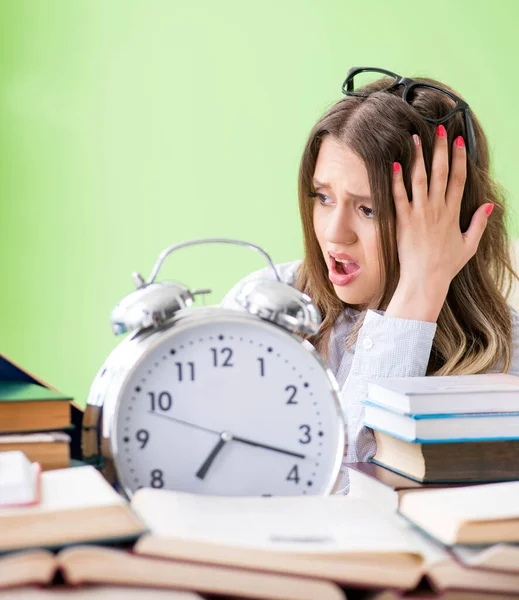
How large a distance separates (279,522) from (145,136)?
3.20 m

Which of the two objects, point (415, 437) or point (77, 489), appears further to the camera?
point (415, 437)

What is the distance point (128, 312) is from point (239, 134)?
3.03 m

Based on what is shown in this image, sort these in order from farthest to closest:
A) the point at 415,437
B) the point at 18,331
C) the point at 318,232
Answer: the point at 18,331 → the point at 318,232 → the point at 415,437

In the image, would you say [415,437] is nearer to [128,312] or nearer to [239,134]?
[128,312]

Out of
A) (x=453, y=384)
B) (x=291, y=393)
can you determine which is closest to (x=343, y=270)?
(x=453, y=384)

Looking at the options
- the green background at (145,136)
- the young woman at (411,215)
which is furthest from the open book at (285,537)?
the green background at (145,136)

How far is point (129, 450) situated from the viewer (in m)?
0.81

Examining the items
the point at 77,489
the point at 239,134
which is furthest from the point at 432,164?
the point at 239,134

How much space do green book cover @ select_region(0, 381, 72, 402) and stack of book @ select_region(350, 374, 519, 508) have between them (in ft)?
1.20

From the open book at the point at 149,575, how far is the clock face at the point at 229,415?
0.19m

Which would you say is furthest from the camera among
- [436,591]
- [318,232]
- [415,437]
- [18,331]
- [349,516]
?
[18,331]

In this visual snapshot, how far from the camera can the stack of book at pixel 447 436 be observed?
3.14 feet

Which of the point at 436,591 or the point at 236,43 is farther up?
the point at 236,43

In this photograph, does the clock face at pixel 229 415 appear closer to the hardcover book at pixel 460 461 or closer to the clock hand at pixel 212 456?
the clock hand at pixel 212 456
